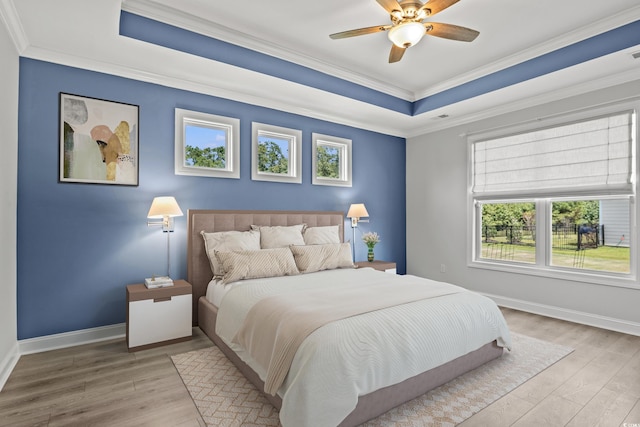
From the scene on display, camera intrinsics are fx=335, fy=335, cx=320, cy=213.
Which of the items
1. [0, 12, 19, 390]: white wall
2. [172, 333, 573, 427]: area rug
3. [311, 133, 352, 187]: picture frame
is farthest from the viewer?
[311, 133, 352, 187]: picture frame

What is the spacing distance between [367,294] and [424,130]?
375cm

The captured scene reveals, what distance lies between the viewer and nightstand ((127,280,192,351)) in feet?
9.75

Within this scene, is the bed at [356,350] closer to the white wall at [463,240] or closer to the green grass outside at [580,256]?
the white wall at [463,240]

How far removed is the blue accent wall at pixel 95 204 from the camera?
9.72ft

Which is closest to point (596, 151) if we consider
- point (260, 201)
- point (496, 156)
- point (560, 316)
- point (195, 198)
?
point (496, 156)

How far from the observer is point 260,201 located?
4.25m

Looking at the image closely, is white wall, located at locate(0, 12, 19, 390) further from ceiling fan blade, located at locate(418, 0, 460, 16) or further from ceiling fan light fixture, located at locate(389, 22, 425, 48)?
ceiling fan blade, located at locate(418, 0, 460, 16)

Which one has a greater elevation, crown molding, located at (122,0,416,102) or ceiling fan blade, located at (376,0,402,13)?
crown molding, located at (122,0,416,102)

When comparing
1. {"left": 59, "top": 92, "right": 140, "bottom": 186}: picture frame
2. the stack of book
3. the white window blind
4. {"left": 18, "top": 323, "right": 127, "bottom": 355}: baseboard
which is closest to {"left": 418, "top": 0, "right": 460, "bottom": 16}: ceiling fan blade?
the white window blind

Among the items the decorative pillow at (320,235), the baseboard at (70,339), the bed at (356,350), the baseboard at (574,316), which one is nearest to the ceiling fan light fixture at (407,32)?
the bed at (356,350)

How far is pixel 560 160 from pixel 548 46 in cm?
133

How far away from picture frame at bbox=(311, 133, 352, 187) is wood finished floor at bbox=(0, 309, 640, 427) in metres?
2.72

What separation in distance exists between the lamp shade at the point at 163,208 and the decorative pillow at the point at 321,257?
1.29 metres

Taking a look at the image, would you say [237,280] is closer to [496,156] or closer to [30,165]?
[30,165]
